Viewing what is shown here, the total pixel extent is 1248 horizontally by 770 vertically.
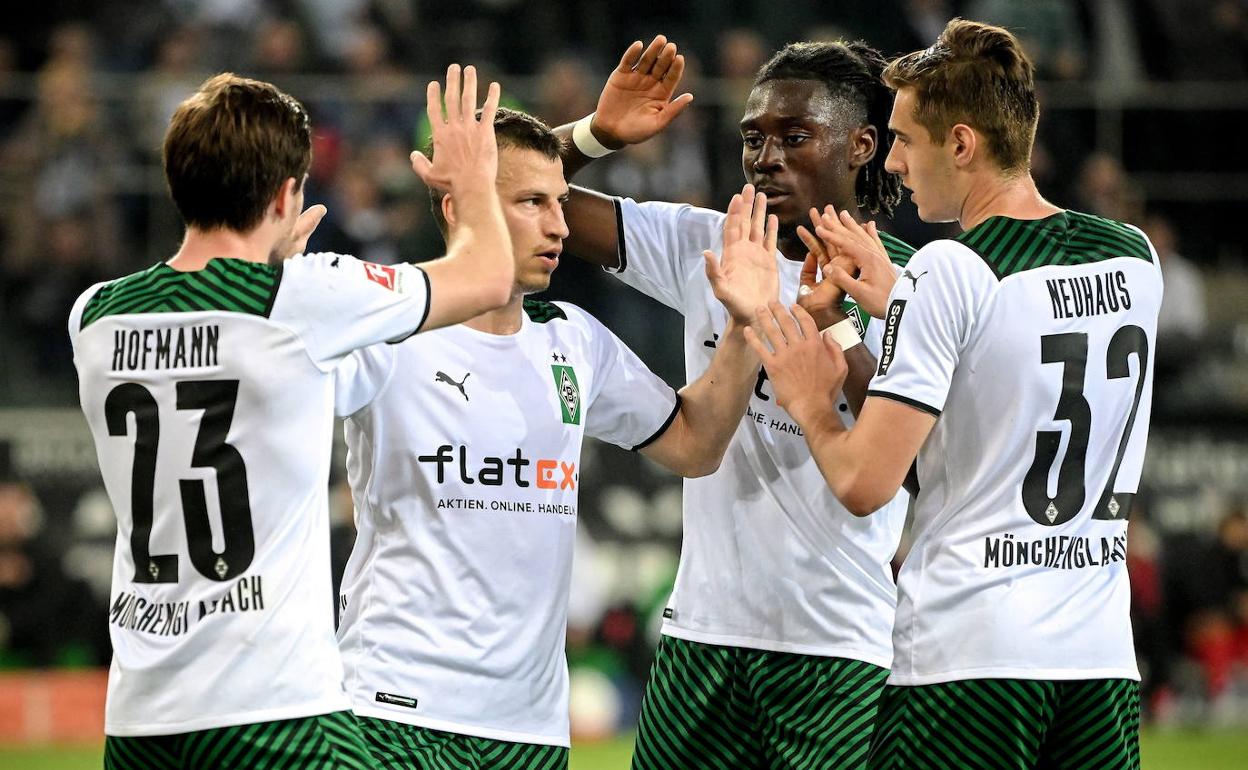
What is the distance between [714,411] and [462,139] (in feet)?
4.40

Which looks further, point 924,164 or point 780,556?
point 780,556

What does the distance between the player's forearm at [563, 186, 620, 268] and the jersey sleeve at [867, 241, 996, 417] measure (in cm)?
171

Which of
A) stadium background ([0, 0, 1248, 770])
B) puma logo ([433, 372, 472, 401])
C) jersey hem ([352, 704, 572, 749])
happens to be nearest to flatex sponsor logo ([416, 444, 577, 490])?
puma logo ([433, 372, 472, 401])

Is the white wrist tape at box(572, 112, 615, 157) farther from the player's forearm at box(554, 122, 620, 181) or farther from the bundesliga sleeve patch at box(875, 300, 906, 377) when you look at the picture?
the bundesliga sleeve patch at box(875, 300, 906, 377)

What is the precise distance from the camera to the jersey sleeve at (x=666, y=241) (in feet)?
18.9

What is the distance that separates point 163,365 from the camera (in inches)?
155

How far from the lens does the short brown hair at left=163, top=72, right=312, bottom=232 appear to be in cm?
400

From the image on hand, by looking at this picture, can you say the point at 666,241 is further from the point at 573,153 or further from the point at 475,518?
the point at 475,518

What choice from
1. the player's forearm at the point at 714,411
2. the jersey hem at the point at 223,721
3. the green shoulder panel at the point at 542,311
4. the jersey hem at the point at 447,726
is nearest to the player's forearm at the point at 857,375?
the player's forearm at the point at 714,411

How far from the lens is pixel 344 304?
4.00m

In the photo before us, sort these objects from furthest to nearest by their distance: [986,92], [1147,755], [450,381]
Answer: [1147,755]
[450,381]
[986,92]

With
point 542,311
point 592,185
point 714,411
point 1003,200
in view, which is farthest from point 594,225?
point 592,185

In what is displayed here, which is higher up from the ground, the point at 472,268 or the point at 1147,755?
the point at 472,268

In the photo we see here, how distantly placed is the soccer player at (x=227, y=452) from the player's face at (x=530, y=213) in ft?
3.23
